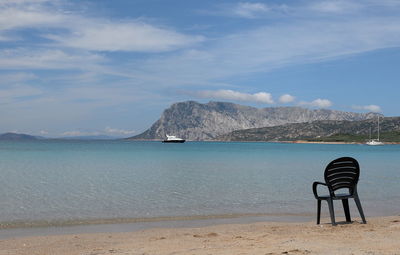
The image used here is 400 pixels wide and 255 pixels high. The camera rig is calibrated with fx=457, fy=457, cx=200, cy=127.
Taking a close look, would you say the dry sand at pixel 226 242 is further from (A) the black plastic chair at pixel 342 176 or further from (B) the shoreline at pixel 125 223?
(B) the shoreline at pixel 125 223

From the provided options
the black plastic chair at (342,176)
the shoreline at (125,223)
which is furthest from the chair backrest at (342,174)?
the shoreline at (125,223)

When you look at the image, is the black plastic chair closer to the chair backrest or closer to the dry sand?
the chair backrest

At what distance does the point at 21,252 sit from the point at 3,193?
471 inches

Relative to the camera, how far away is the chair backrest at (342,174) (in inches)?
427

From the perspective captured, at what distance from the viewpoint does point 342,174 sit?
1096 cm

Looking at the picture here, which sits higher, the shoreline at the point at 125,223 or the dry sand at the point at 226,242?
the dry sand at the point at 226,242

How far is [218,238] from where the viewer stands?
9.66 meters

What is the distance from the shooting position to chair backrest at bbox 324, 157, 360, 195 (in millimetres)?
10852

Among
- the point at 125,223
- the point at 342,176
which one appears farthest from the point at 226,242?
the point at 125,223

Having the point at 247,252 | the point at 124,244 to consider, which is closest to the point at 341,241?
the point at 247,252

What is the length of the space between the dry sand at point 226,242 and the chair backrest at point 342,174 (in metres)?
0.97

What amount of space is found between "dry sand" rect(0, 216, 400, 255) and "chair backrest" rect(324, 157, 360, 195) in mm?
969

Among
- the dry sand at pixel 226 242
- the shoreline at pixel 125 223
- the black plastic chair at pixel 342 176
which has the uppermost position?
the black plastic chair at pixel 342 176

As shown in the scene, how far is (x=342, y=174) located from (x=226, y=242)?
3.66 metres
